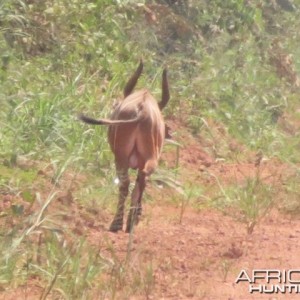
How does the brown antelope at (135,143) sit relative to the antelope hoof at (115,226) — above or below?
above

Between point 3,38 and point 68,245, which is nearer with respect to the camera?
point 68,245

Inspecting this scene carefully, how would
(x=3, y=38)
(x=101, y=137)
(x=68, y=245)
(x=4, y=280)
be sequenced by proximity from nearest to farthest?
1. (x=4, y=280)
2. (x=68, y=245)
3. (x=101, y=137)
4. (x=3, y=38)

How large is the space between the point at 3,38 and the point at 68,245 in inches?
176

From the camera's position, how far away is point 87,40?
1045cm

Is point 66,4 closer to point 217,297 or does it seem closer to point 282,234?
point 282,234

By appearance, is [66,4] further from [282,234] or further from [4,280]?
[4,280]

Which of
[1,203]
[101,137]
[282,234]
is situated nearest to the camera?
[1,203]

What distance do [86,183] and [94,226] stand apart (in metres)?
0.85

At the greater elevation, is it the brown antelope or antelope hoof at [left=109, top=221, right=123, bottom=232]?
the brown antelope

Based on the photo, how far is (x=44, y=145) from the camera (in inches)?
312

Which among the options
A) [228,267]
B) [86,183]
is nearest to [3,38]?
[86,183]

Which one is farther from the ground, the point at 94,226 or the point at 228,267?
the point at 228,267

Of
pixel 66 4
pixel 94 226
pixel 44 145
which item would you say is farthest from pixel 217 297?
pixel 66 4

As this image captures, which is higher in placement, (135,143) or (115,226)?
(135,143)
